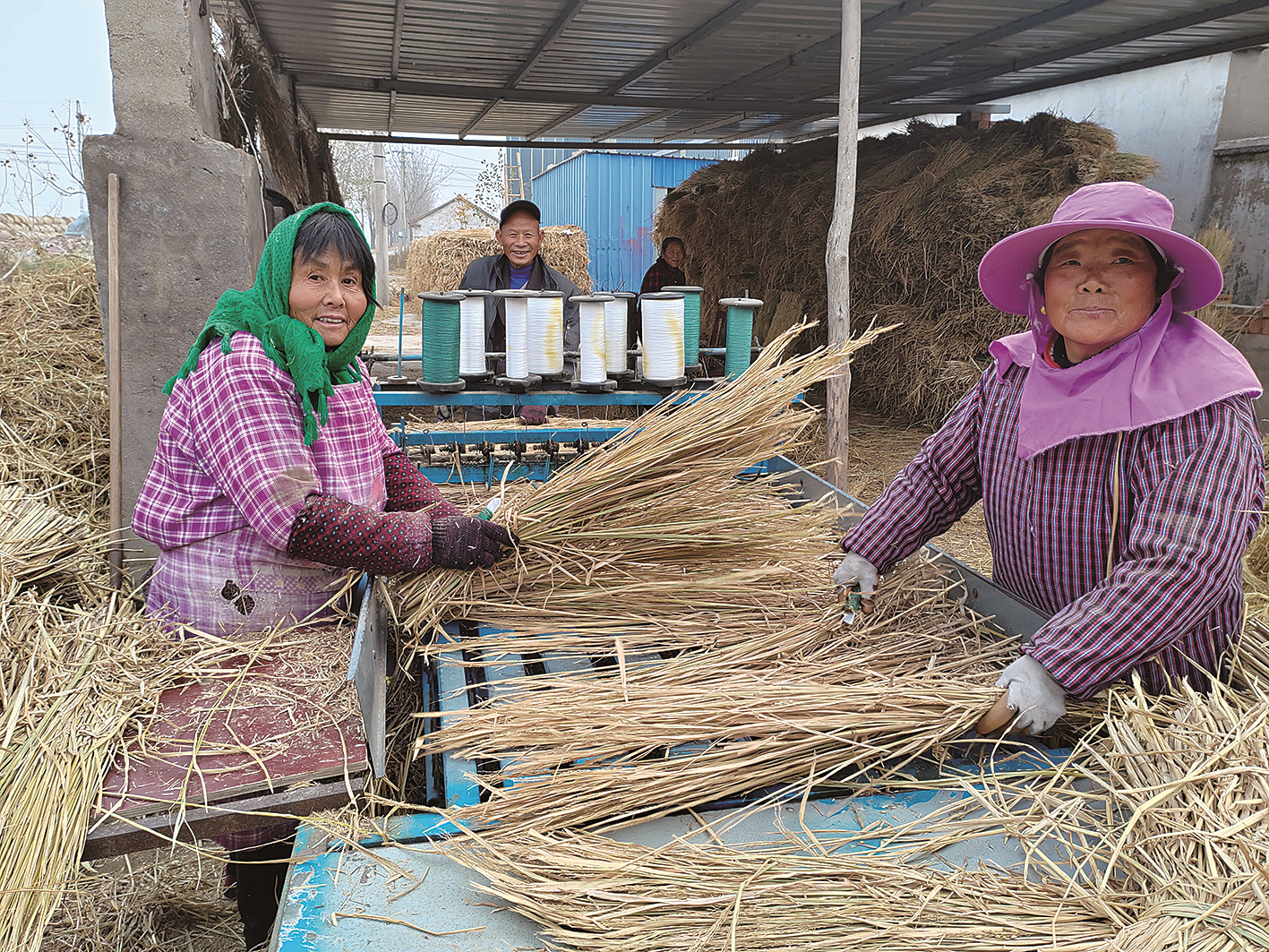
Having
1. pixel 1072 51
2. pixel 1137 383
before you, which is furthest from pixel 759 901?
pixel 1072 51

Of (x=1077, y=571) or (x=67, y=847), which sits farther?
(x=1077, y=571)

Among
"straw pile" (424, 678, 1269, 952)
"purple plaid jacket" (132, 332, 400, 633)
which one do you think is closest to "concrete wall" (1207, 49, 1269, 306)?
"straw pile" (424, 678, 1269, 952)

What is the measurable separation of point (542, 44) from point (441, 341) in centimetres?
372

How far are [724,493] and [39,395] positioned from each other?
9.54 feet

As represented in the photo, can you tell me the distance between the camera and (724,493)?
→ 7.85ft

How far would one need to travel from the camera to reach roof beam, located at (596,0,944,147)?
546 centimetres

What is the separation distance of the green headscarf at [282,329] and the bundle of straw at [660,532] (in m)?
0.55

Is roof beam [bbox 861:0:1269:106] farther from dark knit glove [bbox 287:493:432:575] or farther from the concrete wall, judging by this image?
dark knit glove [bbox 287:493:432:575]

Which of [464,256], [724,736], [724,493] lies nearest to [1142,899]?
[724,736]

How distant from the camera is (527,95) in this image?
7.79m

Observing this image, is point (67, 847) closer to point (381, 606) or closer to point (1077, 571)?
point (381, 606)

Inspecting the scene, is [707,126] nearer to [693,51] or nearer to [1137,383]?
[693,51]

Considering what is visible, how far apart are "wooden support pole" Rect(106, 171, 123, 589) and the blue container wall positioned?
1281 centimetres

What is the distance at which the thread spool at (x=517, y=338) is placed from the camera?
3662mm
